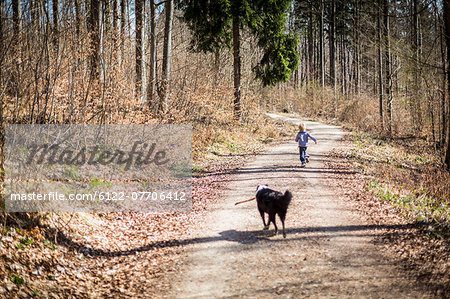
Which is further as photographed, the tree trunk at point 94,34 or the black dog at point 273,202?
the tree trunk at point 94,34

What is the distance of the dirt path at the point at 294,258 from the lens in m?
5.07

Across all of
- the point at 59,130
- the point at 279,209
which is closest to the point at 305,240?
the point at 279,209

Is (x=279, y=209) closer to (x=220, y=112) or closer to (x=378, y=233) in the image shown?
(x=378, y=233)

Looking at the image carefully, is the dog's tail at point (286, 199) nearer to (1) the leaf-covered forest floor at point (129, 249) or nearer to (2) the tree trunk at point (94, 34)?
(1) the leaf-covered forest floor at point (129, 249)

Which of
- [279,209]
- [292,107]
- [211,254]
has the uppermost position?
[292,107]

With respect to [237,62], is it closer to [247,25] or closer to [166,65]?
[247,25]

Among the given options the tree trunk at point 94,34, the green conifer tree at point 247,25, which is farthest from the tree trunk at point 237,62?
the tree trunk at point 94,34

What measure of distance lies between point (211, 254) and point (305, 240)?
179cm

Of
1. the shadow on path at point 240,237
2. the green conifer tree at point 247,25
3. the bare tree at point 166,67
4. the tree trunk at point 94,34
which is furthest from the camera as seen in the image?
the green conifer tree at point 247,25

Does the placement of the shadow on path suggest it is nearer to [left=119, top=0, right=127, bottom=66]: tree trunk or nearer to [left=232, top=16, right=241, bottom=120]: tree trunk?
[left=119, top=0, right=127, bottom=66]: tree trunk

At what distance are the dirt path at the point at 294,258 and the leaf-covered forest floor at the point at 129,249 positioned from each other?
308 millimetres

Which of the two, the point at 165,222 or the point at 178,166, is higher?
the point at 178,166

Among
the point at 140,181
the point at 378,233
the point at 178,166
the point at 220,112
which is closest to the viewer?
the point at 378,233

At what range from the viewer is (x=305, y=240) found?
6.64 m
